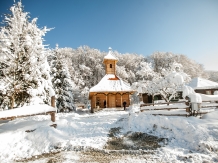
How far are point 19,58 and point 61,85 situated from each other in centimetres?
1359

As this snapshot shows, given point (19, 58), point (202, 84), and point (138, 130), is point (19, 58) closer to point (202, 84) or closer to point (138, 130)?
point (138, 130)

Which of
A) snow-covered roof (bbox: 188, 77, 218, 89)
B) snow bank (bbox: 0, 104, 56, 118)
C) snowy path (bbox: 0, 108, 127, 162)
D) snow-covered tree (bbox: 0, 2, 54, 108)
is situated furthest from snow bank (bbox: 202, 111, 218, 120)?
snow-covered roof (bbox: 188, 77, 218, 89)

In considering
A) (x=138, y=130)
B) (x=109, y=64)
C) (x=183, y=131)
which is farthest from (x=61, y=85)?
(x=183, y=131)

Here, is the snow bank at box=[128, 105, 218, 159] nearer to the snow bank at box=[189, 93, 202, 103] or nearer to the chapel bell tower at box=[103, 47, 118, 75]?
the snow bank at box=[189, 93, 202, 103]

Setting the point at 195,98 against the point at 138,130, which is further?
the point at 195,98

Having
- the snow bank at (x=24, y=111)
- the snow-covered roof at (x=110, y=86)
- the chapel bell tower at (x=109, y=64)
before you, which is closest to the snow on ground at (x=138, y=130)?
the snow bank at (x=24, y=111)

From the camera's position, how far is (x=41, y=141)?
8297mm

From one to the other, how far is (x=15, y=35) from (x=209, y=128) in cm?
1517

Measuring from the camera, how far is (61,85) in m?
25.5

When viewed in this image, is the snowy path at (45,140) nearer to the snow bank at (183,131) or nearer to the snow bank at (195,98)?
the snow bank at (183,131)

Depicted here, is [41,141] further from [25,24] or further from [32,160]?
[25,24]

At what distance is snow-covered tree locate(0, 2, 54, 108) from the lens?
11.7m

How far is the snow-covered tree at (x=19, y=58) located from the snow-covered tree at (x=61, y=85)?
11.2 m

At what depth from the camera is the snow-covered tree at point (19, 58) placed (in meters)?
11.7
